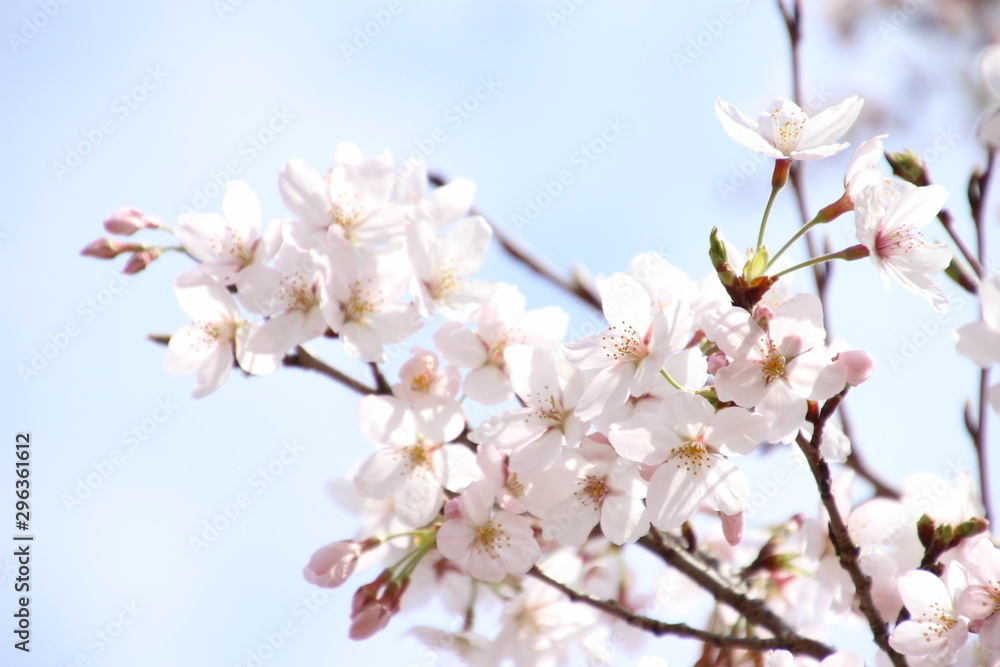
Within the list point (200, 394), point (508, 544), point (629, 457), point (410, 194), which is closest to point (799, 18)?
point (410, 194)

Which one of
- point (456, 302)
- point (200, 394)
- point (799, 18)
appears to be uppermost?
point (799, 18)

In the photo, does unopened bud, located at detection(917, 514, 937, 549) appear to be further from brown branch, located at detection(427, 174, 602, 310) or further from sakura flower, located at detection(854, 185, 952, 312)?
brown branch, located at detection(427, 174, 602, 310)

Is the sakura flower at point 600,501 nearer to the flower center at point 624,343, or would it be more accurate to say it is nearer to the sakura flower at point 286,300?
the flower center at point 624,343

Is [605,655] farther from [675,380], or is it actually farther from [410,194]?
[410,194]

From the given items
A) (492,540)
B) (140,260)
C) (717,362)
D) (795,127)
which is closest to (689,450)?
(717,362)

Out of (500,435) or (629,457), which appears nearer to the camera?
(629,457)

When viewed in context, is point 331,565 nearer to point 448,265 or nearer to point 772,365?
point 448,265
